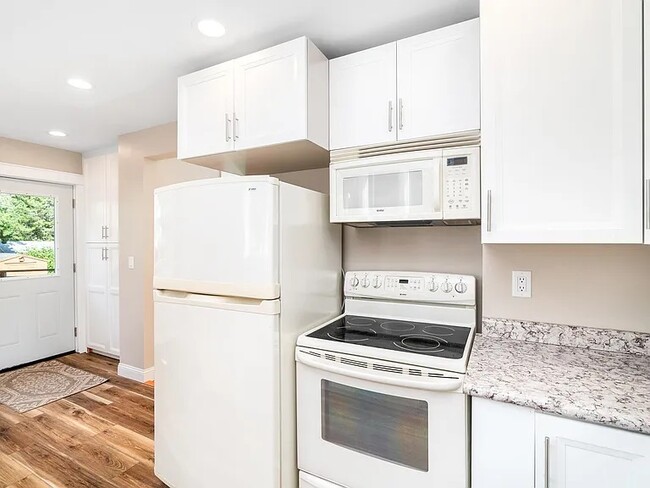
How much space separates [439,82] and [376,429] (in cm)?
151

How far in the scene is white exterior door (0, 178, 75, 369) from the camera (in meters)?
3.61

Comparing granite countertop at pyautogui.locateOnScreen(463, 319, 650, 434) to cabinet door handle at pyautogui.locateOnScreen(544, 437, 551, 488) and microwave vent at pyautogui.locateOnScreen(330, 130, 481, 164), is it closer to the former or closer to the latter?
cabinet door handle at pyautogui.locateOnScreen(544, 437, 551, 488)

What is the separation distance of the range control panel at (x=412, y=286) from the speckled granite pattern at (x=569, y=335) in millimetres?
180

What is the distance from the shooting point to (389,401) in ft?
4.50

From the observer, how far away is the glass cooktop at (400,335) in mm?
1429

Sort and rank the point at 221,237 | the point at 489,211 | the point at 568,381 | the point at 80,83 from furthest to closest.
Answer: the point at 80,83, the point at 221,237, the point at 489,211, the point at 568,381

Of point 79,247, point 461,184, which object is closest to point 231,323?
point 461,184

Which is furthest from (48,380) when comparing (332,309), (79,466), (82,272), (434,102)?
(434,102)

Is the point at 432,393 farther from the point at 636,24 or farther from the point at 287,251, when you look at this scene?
the point at 636,24

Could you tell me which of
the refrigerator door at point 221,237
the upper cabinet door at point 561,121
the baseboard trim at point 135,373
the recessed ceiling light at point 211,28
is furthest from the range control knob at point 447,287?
the baseboard trim at point 135,373

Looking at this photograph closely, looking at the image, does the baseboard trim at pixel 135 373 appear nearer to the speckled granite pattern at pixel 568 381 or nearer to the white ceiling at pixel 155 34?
the white ceiling at pixel 155 34

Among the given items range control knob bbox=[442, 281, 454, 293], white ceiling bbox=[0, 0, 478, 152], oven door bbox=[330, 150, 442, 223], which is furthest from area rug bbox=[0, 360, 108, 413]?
range control knob bbox=[442, 281, 454, 293]

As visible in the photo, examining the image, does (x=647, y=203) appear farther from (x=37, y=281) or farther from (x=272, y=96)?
(x=37, y=281)

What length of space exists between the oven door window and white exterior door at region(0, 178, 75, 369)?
153 inches
